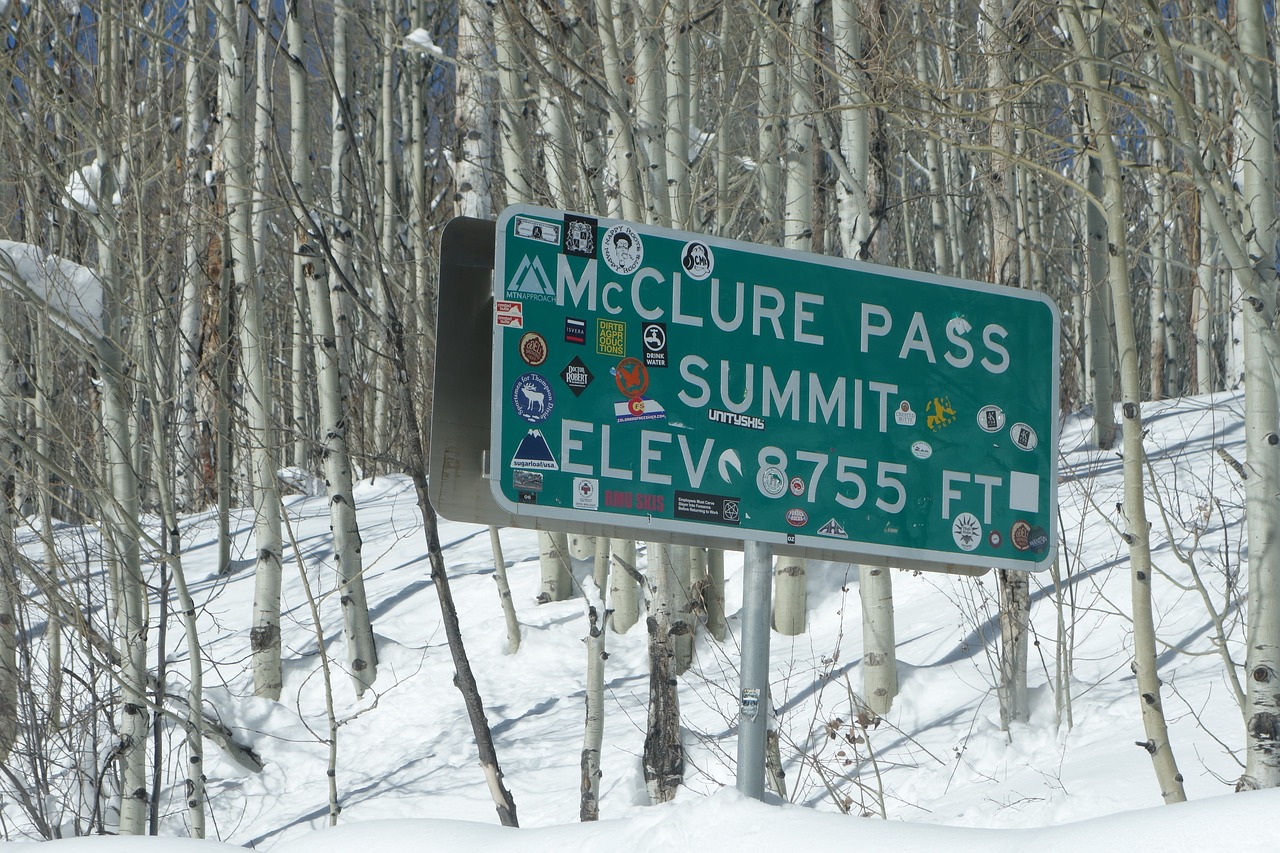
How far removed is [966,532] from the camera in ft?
7.23

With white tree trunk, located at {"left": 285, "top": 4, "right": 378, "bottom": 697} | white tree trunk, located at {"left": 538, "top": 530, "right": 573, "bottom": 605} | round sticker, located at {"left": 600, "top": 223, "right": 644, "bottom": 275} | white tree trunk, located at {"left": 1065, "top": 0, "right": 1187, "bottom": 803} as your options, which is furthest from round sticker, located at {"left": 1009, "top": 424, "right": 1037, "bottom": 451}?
white tree trunk, located at {"left": 538, "top": 530, "right": 573, "bottom": 605}

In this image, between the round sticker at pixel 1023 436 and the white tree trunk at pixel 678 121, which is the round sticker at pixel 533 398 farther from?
the white tree trunk at pixel 678 121

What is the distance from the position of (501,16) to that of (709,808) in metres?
5.93

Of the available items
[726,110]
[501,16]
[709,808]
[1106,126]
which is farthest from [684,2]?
[709,808]

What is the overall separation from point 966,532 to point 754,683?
0.49 metres

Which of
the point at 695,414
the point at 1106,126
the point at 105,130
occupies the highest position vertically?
the point at 105,130

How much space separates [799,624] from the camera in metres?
9.02

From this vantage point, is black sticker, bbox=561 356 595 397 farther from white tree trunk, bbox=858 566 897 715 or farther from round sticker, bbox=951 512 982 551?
white tree trunk, bbox=858 566 897 715

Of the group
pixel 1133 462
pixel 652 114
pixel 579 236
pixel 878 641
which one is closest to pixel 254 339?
pixel 652 114

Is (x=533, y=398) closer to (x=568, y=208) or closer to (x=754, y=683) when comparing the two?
(x=754, y=683)

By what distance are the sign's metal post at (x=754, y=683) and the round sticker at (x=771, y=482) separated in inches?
3.7

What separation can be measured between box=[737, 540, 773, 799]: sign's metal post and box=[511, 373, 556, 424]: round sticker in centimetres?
43

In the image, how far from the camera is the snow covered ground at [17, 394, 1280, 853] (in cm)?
609

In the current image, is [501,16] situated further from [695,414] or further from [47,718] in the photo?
[695,414]
